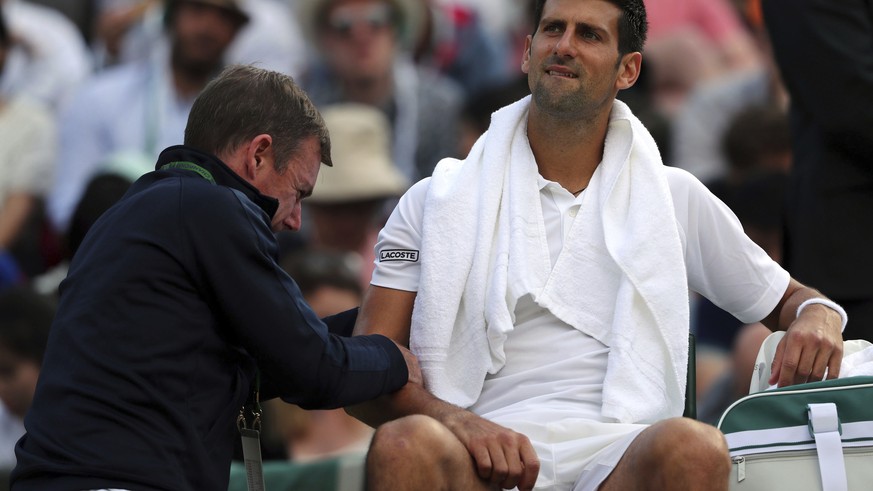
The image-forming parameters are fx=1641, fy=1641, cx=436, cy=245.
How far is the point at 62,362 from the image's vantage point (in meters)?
3.77

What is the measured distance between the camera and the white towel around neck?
4324 millimetres

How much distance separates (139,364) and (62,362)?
19cm

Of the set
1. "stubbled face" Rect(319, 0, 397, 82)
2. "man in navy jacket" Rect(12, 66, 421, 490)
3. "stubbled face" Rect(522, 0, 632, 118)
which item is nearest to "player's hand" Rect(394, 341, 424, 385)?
"man in navy jacket" Rect(12, 66, 421, 490)

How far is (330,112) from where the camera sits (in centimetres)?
860

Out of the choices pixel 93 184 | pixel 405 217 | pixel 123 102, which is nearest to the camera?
pixel 405 217

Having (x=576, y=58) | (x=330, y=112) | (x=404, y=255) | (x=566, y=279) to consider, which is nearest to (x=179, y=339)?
(x=404, y=255)

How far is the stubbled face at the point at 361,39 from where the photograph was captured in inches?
349

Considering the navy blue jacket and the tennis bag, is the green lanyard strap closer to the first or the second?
the navy blue jacket

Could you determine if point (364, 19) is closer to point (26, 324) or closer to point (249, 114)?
point (26, 324)

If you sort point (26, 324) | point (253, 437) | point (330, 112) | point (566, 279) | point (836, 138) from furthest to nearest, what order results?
point (330, 112)
point (26, 324)
point (836, 138)
point (566, 279)
point (253, 437)

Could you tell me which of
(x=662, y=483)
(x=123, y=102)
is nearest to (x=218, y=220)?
(x=662, y=483)

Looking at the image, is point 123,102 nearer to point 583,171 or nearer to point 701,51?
point 701,51

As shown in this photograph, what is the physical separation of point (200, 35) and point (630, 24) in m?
4.27

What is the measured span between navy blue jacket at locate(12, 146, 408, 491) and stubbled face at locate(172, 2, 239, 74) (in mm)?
4576
